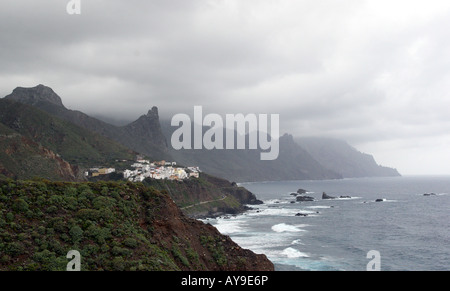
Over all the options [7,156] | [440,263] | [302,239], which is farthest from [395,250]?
A: [7,156]

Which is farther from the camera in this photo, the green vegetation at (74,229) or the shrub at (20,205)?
the shrub at (20,205)

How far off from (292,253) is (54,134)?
9801cm

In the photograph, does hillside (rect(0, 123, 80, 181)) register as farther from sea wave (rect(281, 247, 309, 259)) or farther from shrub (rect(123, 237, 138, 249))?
shrub (rect(123, 237, 138, 249))

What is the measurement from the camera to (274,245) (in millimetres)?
52094

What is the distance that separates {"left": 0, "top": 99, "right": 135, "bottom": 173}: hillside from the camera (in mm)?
107500

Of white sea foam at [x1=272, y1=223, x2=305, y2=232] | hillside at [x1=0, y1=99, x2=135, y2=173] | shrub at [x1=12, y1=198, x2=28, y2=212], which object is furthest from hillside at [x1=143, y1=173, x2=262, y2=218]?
shrub at [x1=12, y1=198, x2=28, y2=212]

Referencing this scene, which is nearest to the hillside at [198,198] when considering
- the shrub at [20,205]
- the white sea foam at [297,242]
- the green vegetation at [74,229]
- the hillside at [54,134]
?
the hillside at [54,134]

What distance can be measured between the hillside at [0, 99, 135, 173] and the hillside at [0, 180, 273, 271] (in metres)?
83.0

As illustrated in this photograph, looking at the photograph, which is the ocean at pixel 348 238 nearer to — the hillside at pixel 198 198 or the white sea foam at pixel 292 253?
the white sea foam at pixel 292 253

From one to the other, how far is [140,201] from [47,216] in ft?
24.3

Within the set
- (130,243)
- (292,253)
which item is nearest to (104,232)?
(130,243)

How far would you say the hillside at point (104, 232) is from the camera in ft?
57.1

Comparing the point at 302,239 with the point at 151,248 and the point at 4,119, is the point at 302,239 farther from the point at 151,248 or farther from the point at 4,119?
the point at 4,119

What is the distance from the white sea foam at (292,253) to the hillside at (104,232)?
70.5 feet
